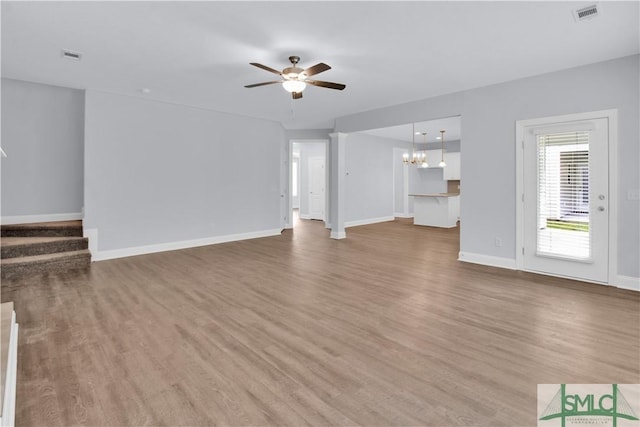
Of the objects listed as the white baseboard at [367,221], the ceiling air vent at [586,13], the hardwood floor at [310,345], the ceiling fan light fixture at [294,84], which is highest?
the ceiling air vent at [586,13]

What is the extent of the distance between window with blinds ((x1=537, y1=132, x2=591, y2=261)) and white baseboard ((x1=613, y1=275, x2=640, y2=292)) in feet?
1.17

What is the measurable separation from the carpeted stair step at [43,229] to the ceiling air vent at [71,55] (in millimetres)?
2575

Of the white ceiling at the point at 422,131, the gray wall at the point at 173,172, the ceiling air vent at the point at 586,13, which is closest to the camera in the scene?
the ceiling air vent at the point at 586,13

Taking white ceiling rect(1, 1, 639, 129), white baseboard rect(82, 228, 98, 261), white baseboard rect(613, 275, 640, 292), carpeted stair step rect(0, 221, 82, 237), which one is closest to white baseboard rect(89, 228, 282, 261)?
white baseboard rect(82, 228, 98, 261)

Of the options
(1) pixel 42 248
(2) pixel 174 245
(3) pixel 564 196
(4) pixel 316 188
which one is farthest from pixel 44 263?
(4) pixel 316 188

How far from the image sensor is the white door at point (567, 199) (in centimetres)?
391

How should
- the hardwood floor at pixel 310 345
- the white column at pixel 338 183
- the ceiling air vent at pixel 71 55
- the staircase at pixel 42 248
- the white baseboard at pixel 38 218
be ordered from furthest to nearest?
the white column at pixel 338 183 → the white baseboard at pixel 38 218 → the staircase at pixel 42 248 → the ceiling air vent at pixel 71 55 → the hardwood floor at pixel 310 345

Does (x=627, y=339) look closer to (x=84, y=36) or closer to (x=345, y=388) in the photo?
(x=345, y=388)

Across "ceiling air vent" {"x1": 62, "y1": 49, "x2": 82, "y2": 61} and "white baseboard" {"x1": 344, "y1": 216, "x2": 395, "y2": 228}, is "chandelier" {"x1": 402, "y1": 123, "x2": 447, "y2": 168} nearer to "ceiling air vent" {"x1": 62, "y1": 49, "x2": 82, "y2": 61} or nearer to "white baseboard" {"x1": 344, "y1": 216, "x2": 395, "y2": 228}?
"white baseboard" {"x1": 344, "y1": 216, "x2": 395, "y2": 228}

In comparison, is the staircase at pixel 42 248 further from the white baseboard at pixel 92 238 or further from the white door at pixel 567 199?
the white door at pixel 567 199

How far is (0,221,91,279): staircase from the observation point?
4.47 metres

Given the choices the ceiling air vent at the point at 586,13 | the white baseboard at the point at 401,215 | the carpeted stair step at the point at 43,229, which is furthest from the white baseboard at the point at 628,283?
the white baseboard at the point at 401,215

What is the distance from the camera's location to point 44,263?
4.58 m

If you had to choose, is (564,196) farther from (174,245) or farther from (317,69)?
(174,245)
